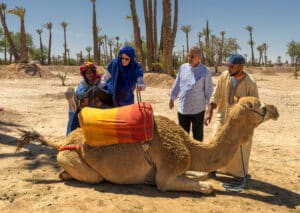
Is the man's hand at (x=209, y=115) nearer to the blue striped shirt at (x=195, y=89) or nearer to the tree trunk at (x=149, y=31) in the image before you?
the blue striped shirt at (x=195, y=89)

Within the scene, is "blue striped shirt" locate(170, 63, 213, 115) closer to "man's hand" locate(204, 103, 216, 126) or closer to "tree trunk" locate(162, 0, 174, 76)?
"man's hand" locate(204, 103, 216, 126)

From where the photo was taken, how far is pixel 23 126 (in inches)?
322

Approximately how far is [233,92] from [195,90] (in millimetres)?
604

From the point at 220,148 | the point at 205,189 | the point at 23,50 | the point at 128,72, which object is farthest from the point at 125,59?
the point at 23,50

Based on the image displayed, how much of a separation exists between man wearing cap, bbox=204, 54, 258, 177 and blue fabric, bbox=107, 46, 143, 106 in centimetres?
119

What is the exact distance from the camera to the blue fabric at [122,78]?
4.47 m

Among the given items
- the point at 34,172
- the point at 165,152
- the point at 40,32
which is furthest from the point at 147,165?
the point at 40,32

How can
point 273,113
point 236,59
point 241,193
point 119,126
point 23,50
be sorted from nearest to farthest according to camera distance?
point 273,113, point 119,126, point 241,193, point 236,59, point 23,50

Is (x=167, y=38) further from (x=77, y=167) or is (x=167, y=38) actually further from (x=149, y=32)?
(x=77, y=167)

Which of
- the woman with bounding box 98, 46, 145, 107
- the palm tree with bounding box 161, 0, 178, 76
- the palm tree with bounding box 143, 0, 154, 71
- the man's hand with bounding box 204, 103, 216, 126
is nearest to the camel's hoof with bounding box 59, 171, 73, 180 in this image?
the woman with bounding box 98, 46, 145, 107

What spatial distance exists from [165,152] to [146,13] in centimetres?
1881

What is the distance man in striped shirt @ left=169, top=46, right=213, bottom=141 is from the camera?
4898 mm

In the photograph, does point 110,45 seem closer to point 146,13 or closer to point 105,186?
point 146,13

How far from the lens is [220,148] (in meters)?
3.89
